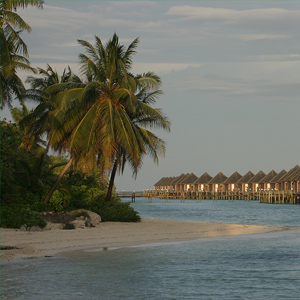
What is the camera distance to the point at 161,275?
1272cm

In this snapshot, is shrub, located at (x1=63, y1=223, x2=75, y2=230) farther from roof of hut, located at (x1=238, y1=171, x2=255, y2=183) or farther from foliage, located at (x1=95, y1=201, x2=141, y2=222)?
roof of hut, located at (x1=238, y1=171, x2=255, y2=183)

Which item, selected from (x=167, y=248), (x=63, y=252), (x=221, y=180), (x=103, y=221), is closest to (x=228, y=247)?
(x=167, y=248)

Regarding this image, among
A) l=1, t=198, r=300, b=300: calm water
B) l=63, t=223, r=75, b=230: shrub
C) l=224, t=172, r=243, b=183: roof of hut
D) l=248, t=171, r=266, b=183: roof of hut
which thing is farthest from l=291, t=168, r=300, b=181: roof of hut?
l=1, t=198, r=300, b=300: calm water

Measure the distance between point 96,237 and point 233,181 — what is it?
117 meters

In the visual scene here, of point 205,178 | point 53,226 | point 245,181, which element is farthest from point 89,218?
point 205,178

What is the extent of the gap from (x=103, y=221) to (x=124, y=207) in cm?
189

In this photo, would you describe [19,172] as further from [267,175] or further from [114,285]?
[267,175]

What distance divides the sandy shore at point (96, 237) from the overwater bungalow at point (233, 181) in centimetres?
10911

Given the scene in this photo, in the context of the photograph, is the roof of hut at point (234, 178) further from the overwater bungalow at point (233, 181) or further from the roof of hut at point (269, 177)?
the roof of hut at point (269, 177)

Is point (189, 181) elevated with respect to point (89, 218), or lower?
elevated

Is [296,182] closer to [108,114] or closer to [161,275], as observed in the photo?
[108,114]

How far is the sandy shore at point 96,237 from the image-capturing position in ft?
54.1

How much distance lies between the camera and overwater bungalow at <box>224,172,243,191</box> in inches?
5320

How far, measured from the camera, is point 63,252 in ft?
52.9
